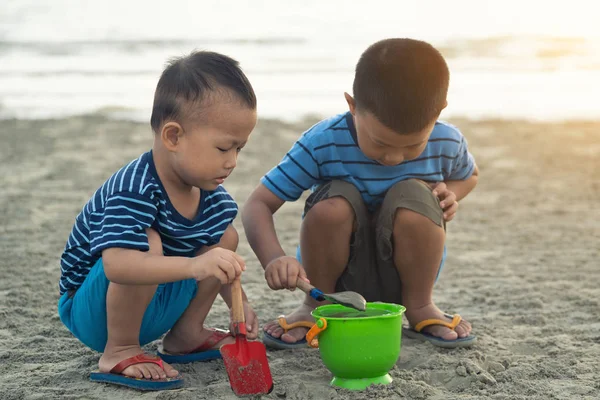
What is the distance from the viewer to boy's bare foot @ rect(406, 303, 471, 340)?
8.25 feet

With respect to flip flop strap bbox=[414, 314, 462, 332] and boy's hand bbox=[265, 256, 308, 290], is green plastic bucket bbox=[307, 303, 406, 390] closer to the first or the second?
boy's hand bbox=[265, 256, 308, 290]

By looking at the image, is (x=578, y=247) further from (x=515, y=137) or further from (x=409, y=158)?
(x=515, y=137)

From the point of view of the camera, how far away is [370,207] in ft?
8.55

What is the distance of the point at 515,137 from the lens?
708cm

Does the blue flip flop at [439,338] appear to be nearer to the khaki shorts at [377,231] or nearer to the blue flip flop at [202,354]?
the khaki shorts at [377,231]

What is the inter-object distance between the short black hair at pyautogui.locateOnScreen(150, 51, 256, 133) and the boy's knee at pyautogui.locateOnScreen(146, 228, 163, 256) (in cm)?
29

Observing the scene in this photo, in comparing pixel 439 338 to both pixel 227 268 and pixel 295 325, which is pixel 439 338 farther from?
pixel 227 268

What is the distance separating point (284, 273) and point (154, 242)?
0.39 m

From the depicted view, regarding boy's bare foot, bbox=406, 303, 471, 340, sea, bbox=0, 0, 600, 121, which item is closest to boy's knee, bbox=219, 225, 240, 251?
boy's bare foot, bbox=406, 303, 471, 340

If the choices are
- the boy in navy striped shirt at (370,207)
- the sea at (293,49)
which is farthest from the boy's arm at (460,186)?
the sea at (293,49)

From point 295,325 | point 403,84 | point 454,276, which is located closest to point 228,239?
point 295,325

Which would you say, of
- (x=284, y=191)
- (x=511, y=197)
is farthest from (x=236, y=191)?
(x=284, y=191)

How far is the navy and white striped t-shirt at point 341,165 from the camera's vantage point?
2.55 meters

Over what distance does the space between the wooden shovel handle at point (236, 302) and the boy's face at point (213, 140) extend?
310 mm
